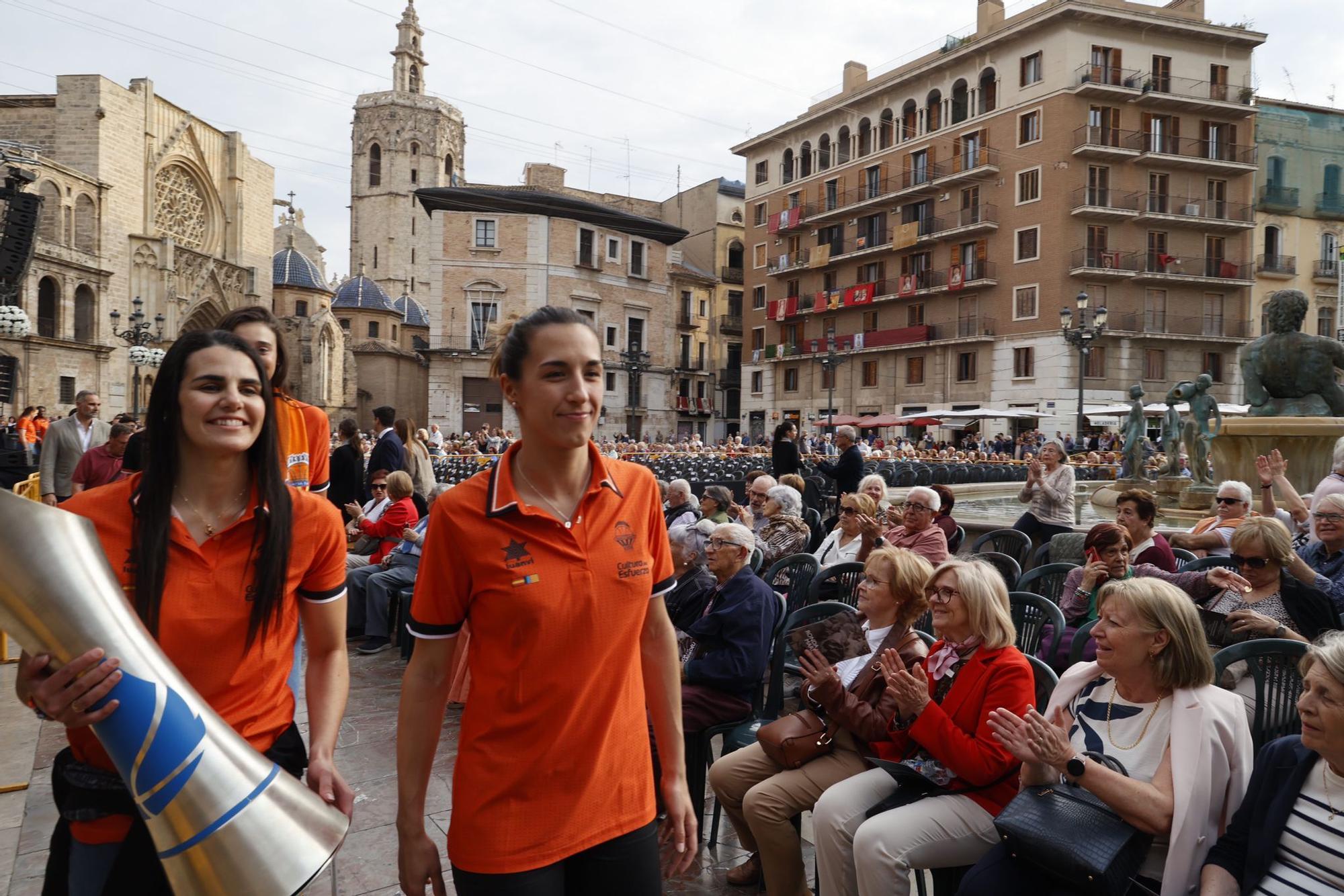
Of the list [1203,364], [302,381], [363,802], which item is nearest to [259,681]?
[363,802]

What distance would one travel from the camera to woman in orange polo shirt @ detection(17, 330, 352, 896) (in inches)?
64.3

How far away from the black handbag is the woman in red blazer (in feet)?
19.2

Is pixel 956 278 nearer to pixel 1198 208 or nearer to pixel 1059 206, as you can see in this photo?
pixel 1059 206

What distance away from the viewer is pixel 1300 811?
216 centimetres

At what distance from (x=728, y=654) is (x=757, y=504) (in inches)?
178

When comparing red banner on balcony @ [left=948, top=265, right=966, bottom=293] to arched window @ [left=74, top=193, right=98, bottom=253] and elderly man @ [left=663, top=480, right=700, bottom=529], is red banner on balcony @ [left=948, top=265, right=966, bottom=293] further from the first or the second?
arched window @ [left=74, top=193, right=98, bottom=253]

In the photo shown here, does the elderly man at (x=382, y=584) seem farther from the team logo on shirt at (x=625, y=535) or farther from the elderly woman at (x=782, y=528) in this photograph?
the team logo on shirt at (x=625, y=535)

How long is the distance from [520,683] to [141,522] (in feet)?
2.62

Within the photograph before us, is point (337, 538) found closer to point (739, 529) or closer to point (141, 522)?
point (141, 522)

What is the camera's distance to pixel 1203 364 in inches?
1437

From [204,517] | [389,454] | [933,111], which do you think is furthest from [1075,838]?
[933,111]

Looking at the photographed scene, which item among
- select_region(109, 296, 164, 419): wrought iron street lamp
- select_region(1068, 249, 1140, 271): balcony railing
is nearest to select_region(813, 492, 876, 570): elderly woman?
select_region(109, 296, 164, 419): wrought iron street lamp

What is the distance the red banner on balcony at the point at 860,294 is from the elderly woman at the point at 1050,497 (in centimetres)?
3503

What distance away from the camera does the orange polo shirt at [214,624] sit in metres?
1.67
